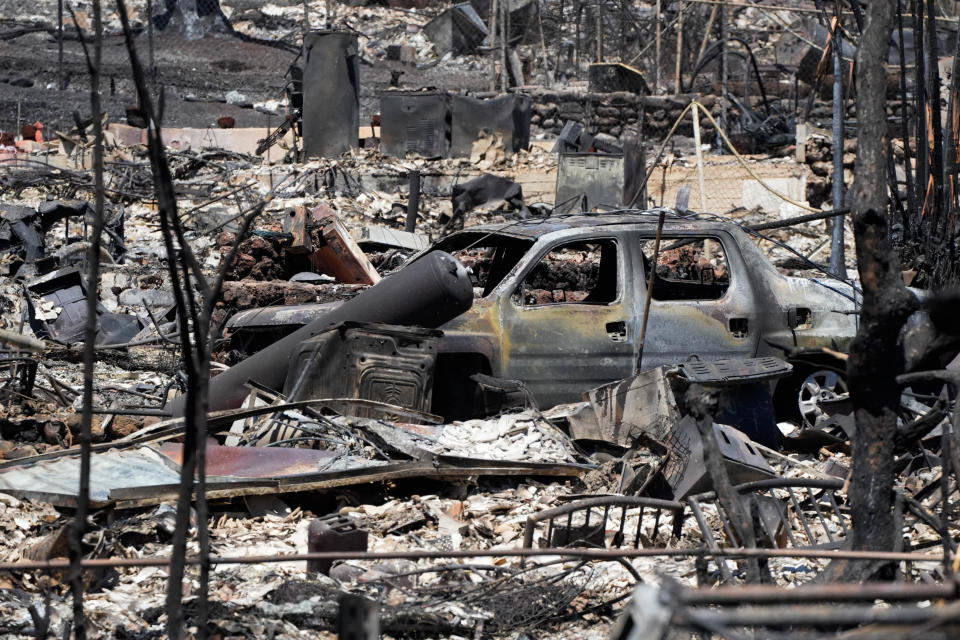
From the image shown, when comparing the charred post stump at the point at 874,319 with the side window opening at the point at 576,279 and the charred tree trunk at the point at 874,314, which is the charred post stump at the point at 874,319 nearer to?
the charred tree trunk at the point at 874,314

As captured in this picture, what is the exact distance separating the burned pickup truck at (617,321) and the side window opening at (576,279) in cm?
2

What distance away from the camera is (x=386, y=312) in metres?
6.94

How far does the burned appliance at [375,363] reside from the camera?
259 inches

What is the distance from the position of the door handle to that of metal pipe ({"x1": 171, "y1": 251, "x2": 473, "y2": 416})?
918mm

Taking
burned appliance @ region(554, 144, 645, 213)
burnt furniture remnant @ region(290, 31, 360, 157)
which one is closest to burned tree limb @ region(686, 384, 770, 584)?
burned appliance @ region(554, 144, 645, 213)

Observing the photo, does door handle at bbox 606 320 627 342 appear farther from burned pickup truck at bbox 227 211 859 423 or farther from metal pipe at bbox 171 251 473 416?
metal pipe at bbox 171 251 473 416

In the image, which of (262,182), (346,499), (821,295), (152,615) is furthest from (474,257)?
(262,182)

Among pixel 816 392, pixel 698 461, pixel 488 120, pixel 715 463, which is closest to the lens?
pixel 715 463

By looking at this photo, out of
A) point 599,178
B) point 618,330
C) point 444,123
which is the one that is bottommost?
point 618,330

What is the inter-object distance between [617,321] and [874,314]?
369 cm

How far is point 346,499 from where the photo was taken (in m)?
5.79

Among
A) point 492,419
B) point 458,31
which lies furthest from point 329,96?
point 458,31

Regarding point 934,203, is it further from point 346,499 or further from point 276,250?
point 346,499

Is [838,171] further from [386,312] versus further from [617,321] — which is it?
[386,312]
